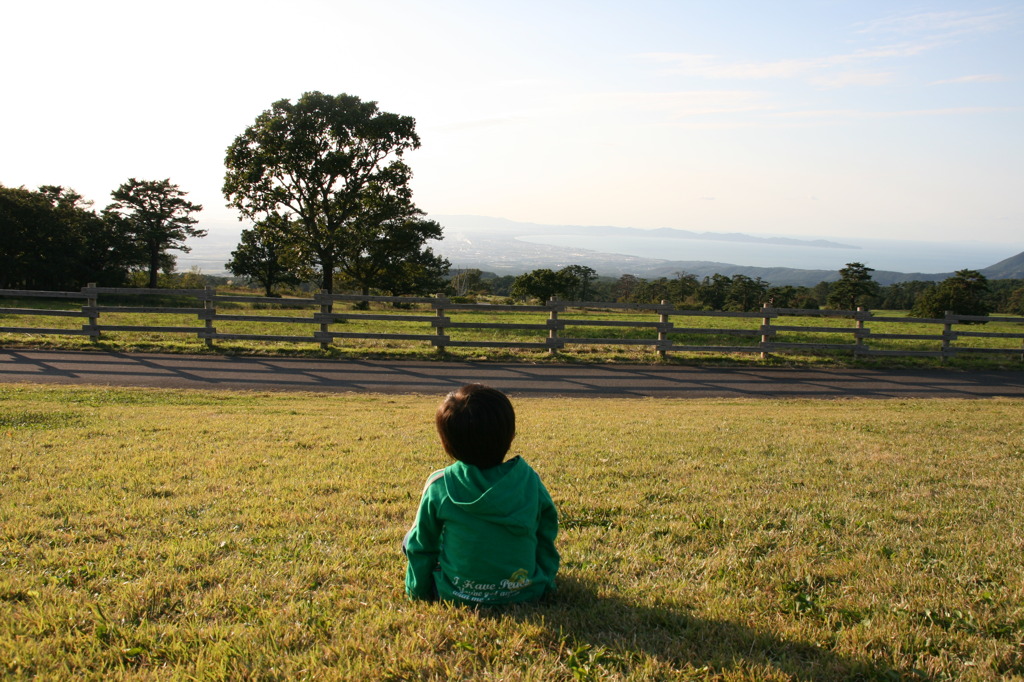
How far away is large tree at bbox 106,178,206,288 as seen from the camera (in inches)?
1730

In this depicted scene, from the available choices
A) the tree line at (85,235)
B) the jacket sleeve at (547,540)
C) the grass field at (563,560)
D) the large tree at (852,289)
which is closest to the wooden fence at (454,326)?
the grass field at (563,560)

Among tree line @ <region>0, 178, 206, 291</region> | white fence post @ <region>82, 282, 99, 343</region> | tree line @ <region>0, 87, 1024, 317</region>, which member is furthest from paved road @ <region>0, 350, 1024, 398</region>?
tree line @ <region>0, 178, 206, 291</region>

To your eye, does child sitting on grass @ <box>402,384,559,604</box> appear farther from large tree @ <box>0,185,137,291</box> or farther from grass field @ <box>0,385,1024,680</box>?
large tree @ <box>0,185,137,291</box>

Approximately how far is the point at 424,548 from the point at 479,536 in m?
0.31

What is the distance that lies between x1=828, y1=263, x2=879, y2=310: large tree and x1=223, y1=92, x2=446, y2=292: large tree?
34003 millimetres

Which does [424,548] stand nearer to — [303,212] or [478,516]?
[478,516]

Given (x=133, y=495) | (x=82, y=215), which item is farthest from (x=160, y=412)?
(x=82, y=215)

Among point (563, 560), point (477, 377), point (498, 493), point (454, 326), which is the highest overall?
point (454, 326)

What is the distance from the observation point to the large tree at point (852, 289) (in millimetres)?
50219

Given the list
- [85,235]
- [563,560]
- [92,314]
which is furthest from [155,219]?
[563,560]

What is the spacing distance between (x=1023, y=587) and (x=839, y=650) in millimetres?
1438

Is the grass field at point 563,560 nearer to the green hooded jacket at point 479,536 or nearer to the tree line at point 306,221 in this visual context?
the green hooded jacket at point 479,536

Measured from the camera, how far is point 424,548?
3152 mm

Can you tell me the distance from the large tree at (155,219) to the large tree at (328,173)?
1338cm
